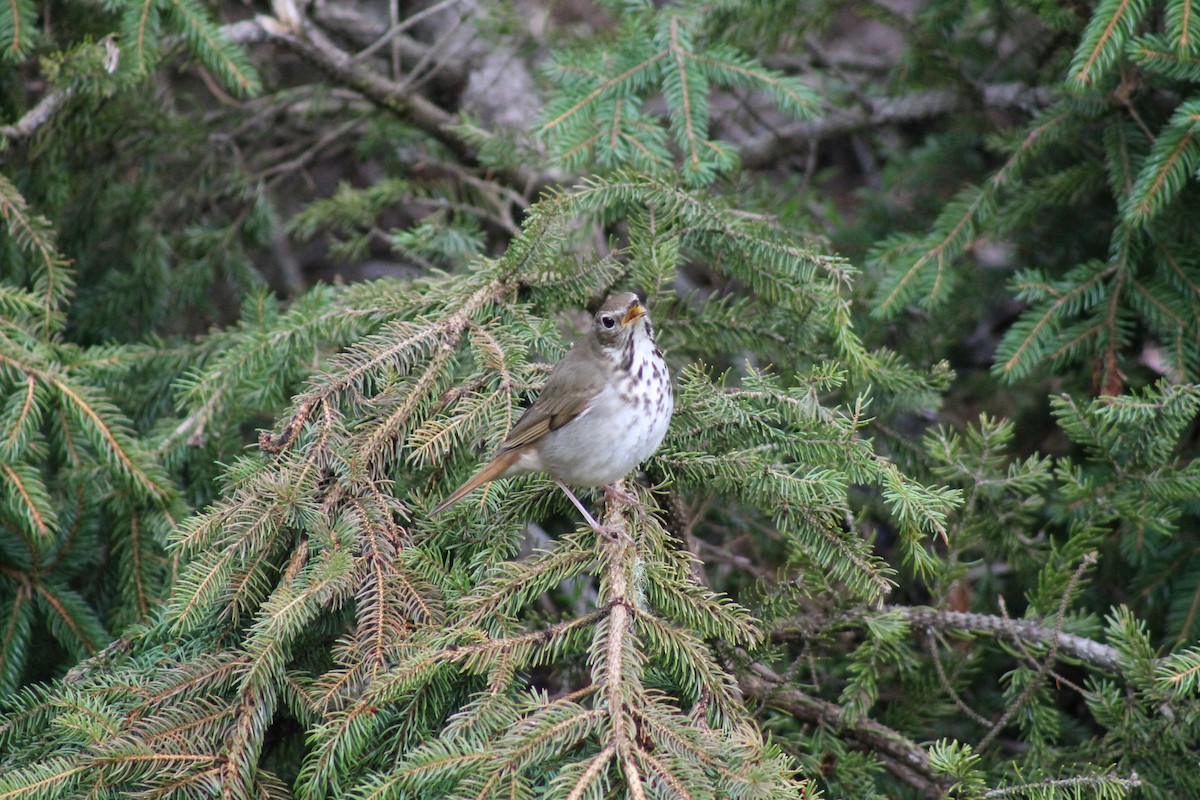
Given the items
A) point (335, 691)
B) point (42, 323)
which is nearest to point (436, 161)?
point (42, 323)

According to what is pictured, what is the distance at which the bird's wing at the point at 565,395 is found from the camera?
296 centimetres

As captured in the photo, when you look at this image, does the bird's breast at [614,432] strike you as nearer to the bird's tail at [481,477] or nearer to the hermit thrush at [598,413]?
the hermit thrush at [598,413]

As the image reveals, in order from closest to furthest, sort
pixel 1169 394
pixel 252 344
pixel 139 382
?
1. pixel 1169 394
2. pixel 252 344
3. pixel 139 382

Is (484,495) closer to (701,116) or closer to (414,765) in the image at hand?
(414,765)

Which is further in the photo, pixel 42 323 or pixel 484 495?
pixel 42 323

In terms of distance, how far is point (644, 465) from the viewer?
3.04 m

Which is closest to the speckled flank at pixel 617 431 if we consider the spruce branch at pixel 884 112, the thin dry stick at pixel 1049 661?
the thin dry stick at pixel 1049 661

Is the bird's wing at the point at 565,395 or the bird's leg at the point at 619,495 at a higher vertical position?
the bird's wing at the point at 565,395

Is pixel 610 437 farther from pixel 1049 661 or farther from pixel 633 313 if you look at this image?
pixel 1049 661

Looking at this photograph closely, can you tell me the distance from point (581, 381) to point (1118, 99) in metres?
2.09

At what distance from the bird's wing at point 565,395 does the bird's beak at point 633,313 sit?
0.56 feet

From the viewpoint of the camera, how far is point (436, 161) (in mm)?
4922

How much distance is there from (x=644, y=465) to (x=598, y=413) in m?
0.21

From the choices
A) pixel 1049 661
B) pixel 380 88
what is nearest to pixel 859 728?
pixel 1049 661
